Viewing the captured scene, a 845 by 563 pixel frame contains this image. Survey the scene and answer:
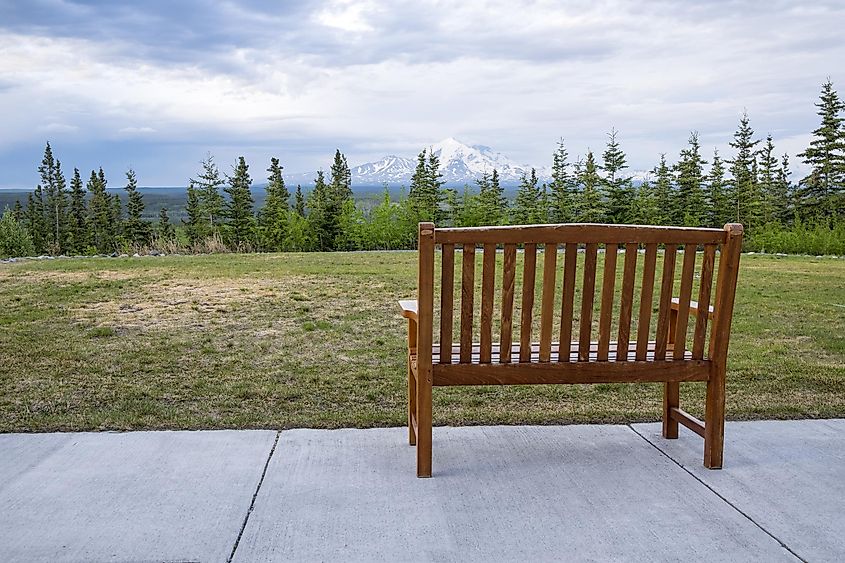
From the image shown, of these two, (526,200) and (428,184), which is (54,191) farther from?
(526,200)

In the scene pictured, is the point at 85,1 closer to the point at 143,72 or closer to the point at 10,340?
the point at 10,340

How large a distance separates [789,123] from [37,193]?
1466 inches

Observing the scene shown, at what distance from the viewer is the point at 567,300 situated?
2.91 m

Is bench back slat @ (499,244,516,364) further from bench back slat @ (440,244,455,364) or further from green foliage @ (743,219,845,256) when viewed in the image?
green foliage @ (743,219,845,256)

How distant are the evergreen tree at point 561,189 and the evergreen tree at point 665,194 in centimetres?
217

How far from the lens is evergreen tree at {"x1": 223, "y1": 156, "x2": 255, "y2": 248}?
945 inches

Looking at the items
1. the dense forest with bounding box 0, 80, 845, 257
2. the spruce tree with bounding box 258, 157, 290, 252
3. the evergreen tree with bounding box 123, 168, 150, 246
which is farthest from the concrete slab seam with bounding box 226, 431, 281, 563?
the evergreen tree with bounding box 123, 168, 150, 246

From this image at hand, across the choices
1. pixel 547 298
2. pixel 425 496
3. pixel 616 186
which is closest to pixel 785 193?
pixel 616 186

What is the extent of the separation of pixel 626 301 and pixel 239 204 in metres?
22.7

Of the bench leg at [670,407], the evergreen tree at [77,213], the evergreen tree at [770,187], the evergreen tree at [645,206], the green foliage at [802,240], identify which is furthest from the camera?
the evergreen tree at [77,213]

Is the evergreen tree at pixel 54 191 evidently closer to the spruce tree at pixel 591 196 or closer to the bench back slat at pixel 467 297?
the spruce tree at pixel 591 196

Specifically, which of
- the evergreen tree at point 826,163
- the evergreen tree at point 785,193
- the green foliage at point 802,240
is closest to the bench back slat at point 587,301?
the green foliage at point 802,240

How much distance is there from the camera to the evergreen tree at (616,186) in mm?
19078

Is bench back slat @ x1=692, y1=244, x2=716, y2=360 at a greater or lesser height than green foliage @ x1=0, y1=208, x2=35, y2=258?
greater
